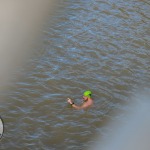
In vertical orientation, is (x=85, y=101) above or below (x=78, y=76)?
below

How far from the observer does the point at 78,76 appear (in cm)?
1350

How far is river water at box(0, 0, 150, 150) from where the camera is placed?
37.0 feet

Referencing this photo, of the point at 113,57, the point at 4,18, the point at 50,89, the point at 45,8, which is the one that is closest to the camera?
the point at 50,89

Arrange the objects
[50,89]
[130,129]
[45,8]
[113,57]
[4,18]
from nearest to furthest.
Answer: [130,129]
[50,89]
[113,57]
[4,18]
[45,8]

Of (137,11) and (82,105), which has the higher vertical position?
(137,11)

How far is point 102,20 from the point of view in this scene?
1702cm

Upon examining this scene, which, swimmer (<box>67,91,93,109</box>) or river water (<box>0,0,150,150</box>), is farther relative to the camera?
swimmer (<box>67,91,93,109</box>)

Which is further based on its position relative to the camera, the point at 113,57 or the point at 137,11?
the point at 137,11

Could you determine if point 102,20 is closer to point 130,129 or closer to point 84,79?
point 84,79

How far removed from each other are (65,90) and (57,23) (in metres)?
4.46

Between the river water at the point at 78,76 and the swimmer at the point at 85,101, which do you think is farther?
the swimmer at the point at 85,101

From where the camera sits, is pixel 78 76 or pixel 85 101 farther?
pixel 78 76

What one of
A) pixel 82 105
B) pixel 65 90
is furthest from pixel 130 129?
pixel 65 90

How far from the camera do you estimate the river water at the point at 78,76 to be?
11273mm
